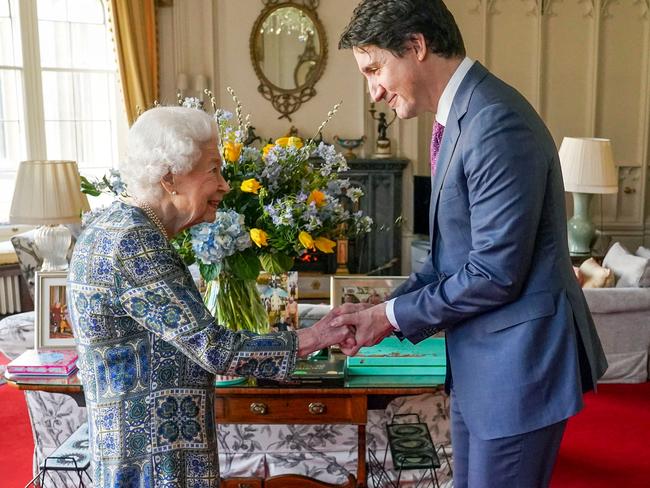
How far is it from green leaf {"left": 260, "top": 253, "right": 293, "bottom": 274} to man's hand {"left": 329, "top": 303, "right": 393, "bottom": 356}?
49 cm

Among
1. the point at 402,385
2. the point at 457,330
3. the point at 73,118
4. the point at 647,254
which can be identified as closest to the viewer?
the point at 457,330

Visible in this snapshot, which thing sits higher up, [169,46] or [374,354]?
[169,46]

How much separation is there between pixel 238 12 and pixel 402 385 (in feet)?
19.7

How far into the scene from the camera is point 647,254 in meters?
5.38

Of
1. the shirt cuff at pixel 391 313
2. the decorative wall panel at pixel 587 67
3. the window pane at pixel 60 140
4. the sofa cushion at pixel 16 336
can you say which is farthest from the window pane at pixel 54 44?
the shirt cuff at pixel 391 313

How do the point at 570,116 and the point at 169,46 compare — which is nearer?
the point at 169,46

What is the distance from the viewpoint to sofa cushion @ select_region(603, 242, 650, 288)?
485cm

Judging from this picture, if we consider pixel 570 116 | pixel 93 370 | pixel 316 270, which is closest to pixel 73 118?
pixel 316 270

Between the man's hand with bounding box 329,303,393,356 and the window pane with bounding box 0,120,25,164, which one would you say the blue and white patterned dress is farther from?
the window pane with bounding box 0,120,25,164

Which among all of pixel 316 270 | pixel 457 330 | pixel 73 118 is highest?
pixel 73 118

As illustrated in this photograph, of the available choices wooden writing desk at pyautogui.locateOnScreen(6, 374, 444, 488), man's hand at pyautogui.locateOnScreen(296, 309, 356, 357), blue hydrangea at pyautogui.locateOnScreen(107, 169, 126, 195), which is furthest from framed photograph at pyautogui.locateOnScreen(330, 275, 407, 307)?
blue hydrangea at pyautogui.locateOnScreen(107, 169, 126, 195)

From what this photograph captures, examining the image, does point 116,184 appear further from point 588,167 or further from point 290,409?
point 588,167

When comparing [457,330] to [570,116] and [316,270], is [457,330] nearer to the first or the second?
[316,270]

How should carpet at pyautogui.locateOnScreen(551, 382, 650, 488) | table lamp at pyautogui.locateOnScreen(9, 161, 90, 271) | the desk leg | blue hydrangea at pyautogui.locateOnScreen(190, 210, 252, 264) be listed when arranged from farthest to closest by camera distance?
1. table lamp at pyautogui.locateOnScreen(9, 161, 90, 271)
2. carpet at pyautogui.locateOnScreen(551, 382, 650, 488)
3. the desk leg
4. blue hydrangea at pyautogui.locateOnScreen(190, 210, 252, 264)
